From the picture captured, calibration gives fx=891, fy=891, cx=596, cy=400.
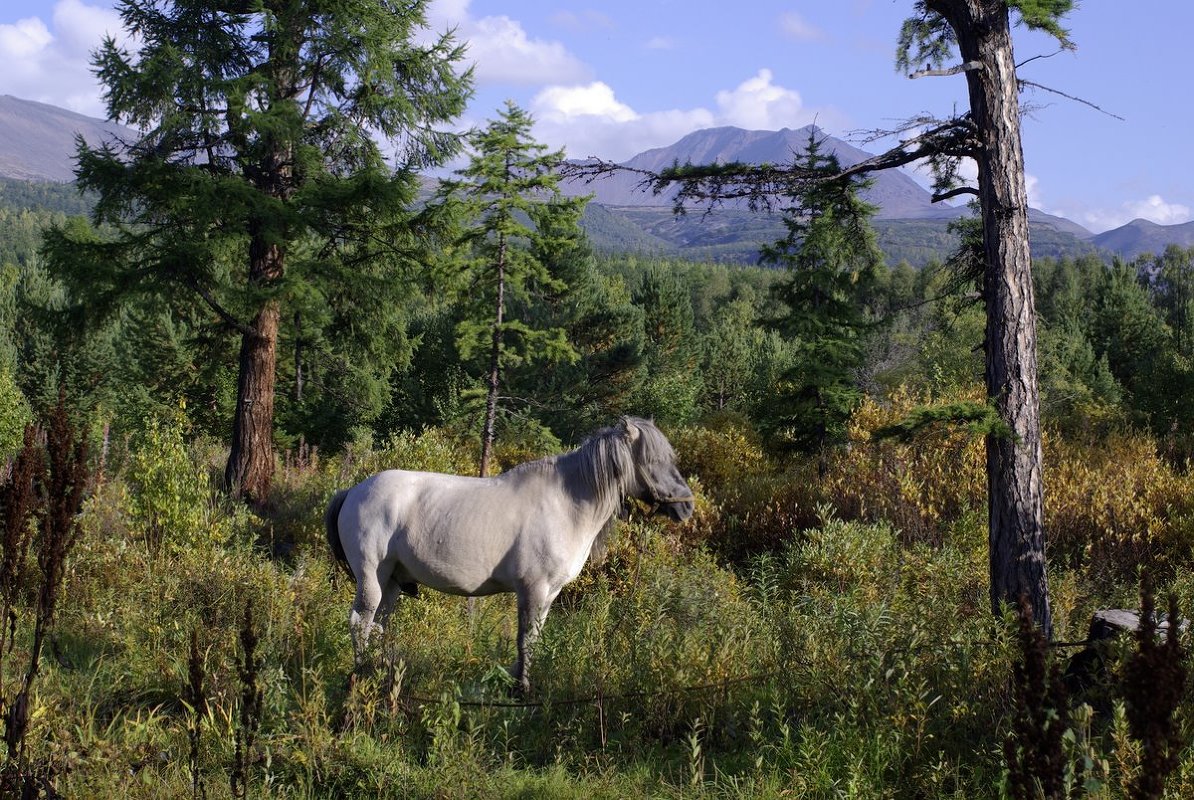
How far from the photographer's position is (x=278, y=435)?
2483cm

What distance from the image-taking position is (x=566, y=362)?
1119 inches

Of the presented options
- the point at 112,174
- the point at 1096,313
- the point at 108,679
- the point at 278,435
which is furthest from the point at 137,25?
the point at 1096,313

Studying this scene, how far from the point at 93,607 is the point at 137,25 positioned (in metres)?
9.03

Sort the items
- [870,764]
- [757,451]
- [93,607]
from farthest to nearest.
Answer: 1. [757,451]
2. [93,607]
3. [870,764]

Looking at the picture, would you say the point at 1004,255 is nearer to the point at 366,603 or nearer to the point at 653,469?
the point at 653,469

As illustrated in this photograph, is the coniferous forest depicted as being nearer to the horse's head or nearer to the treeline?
the treeline

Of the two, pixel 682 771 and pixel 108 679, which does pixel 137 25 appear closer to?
pixel 108 679

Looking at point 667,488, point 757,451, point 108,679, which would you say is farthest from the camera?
point 757,451

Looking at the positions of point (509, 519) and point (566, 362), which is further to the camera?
point (566, 362)

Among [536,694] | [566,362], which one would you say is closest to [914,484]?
[536,694]

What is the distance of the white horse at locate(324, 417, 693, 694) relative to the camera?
18.7 feet

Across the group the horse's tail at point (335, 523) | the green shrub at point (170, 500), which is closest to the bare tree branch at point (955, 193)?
the horse's tail at point (335, 523)

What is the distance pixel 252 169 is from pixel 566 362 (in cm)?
1638

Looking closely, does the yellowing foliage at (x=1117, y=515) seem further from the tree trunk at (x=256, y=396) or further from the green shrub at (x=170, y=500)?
the tree trunk at (x=256, y=396)
